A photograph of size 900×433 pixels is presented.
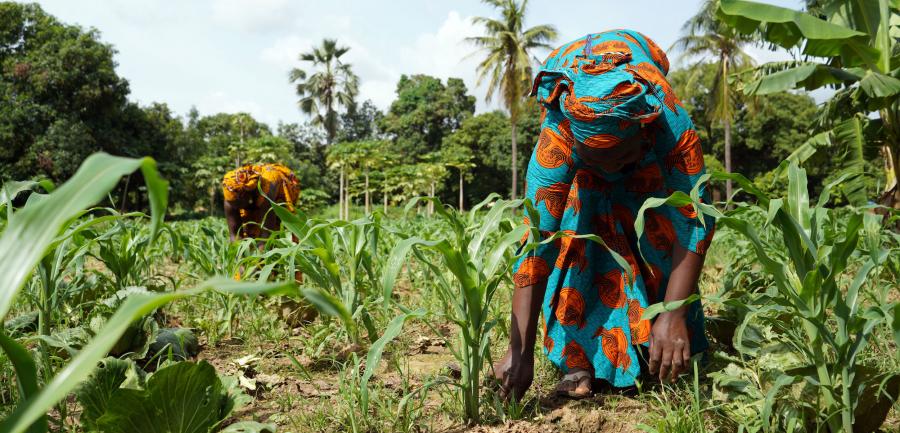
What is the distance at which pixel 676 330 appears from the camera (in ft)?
5.07

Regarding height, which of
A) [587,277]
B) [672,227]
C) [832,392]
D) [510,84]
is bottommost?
[832,392]

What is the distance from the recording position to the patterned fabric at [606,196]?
1471 mm

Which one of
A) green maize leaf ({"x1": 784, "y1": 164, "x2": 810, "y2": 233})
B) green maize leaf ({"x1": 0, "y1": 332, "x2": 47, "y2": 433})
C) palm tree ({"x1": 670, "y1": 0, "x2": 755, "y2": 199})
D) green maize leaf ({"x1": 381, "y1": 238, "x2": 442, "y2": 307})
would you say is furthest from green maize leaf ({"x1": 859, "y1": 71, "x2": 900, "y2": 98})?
palm tree ({"x1": 670, "y1": 0, "x2": 755, "y2": 199})

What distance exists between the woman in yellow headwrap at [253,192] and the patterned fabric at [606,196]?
95.3 inches

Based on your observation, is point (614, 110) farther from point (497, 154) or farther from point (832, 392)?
point (497, 154)

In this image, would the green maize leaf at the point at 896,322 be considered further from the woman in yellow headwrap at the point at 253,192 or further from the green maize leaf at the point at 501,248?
the woman in yellow headwrap at the point at 253,192

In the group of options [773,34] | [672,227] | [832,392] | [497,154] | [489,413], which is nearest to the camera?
[832,392]

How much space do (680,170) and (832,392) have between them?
2.24 ft

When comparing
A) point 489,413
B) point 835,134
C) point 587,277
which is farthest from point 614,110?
point 835,134

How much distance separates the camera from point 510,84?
22.8m

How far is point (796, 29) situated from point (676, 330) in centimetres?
274

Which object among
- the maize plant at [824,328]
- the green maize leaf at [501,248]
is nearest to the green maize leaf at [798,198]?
the maize plant at [824,328]

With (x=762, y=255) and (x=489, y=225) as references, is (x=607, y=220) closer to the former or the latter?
(x=489, y=225)

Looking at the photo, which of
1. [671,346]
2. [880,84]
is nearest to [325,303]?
[671,346]
